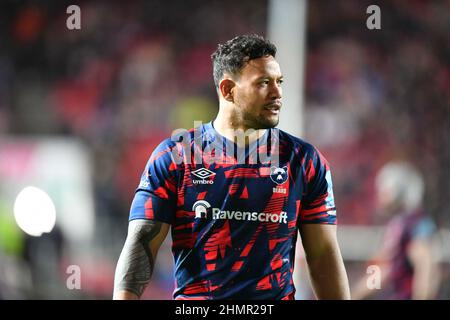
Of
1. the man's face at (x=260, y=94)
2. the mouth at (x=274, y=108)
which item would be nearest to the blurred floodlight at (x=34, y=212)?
the man's face at (x=260, y=94)

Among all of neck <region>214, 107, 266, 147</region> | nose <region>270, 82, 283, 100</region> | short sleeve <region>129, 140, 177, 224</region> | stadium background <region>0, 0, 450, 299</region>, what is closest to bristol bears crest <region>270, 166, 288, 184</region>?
neck <region>214, 107, 266, 147</region>

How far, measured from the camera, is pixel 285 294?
3598 millimetres

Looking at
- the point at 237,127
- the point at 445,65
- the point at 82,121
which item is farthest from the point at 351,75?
the point at 237,127

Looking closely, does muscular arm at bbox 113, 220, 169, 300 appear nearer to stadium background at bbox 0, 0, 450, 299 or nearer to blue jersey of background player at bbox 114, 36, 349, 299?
blue jersey of background player at bbox 114, 36, 349, 299

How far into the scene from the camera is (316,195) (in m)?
3.73

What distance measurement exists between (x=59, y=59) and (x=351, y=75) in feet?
13.2

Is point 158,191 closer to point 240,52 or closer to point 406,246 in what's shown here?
point 240,52

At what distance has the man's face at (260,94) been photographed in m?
3.71

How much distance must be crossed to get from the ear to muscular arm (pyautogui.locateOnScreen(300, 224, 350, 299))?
2.36 ft

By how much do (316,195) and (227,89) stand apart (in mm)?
676

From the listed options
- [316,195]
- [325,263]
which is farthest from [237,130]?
[325,263]

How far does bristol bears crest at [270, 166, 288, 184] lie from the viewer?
3.69 m

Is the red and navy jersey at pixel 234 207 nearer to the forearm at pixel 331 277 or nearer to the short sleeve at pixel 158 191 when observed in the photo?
the short sleeve at pixel 158 191

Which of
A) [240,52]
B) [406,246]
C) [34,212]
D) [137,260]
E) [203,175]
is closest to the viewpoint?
[137,260]
